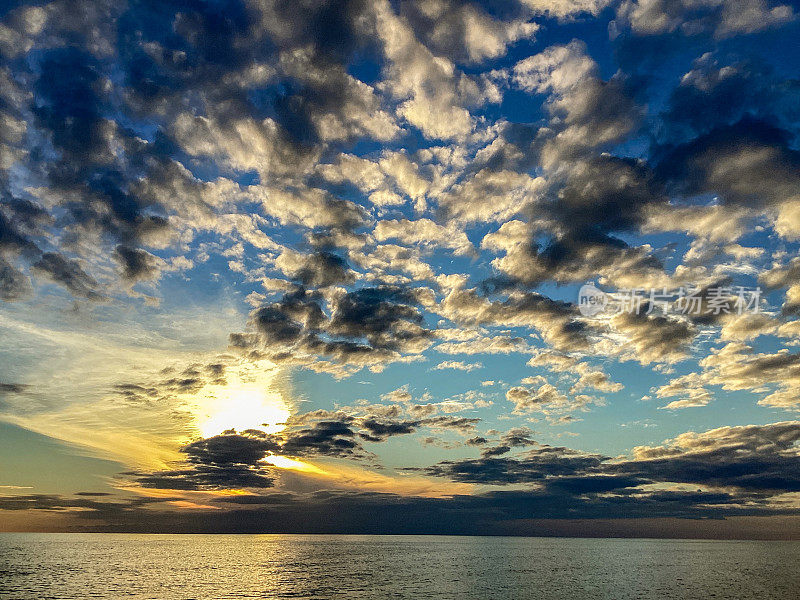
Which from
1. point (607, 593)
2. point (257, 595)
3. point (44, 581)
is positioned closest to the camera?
point (257, 595)

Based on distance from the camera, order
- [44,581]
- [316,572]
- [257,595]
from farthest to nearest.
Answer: [316,572], [44,581], [257,595]

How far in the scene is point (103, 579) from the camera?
121062 millimetres

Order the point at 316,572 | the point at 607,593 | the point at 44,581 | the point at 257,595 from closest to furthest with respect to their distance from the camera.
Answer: the point at 257,595
the point at 607,593
the point at 44,581
the point at 316,572

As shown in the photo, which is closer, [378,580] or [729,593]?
[729,593]

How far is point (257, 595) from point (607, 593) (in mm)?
76320

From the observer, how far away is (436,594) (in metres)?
97.8

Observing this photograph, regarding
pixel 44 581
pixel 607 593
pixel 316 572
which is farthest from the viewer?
pixel 316 572

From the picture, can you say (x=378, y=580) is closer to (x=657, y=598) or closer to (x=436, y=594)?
(x=436, y=594)

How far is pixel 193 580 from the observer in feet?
397

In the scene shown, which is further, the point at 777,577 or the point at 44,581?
the point at 777,577

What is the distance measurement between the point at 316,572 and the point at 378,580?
3151 centimetres

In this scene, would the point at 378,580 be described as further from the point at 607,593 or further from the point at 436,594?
the point at 607,593

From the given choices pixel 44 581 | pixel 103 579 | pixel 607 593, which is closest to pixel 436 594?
pixel 607 593

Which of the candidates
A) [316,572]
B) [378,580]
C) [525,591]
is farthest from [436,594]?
[316,572]
